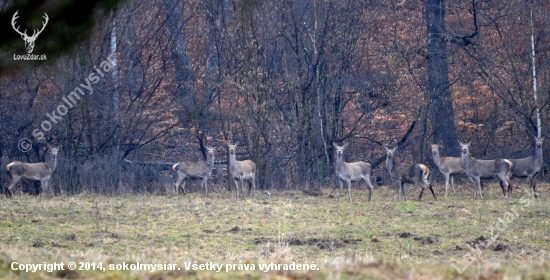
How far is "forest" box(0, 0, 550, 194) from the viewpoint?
2256cm

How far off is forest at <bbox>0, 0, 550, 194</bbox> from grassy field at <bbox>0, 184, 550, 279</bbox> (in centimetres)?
575

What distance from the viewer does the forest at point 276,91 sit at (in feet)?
74.0

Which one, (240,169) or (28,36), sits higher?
(28,36)

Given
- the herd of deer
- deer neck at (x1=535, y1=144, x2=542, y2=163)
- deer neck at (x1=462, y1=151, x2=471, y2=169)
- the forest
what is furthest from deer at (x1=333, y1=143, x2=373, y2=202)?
deer neck at (x1=535, y1=144, x2=542, y2=163)

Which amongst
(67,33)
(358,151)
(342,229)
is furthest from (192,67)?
(67,33)

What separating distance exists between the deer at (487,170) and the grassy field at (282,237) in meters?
1.90

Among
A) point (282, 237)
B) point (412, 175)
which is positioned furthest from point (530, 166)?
point (282, 237)

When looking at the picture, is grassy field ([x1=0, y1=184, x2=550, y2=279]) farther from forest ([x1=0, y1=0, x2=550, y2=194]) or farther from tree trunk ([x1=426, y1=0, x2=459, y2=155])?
tree trunk ([x1=426, y1=0, x2=459, y2=155])

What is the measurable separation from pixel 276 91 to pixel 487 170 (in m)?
7.60

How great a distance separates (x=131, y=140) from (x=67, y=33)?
15830mm

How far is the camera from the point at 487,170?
65.3ft

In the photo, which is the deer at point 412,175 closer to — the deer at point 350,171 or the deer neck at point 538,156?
the deer at point 350,171

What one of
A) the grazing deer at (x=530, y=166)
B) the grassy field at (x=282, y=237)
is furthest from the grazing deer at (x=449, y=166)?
the grassy field at (x=282, y=237)

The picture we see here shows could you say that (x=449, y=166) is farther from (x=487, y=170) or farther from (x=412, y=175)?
(x=412, y=175)
